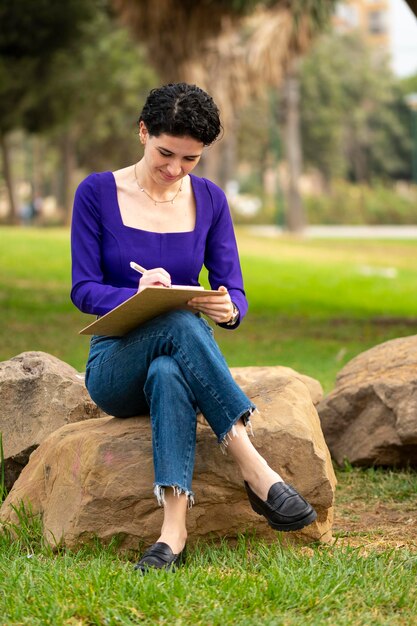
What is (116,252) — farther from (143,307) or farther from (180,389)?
(180,389)

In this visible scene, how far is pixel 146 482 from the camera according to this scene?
4.04m

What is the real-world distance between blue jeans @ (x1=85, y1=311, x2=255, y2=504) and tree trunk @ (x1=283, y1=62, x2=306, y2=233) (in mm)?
25478

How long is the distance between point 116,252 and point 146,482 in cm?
87

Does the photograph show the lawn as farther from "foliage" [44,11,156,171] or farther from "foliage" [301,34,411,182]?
"foliage" [301,34,411,182]

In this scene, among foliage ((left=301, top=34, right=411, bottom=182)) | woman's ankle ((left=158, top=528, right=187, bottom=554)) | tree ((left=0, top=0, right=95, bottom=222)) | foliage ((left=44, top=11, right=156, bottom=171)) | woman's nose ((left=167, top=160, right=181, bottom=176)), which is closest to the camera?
woman's ankle ((left=158, top=528, right=187, bottom=554))

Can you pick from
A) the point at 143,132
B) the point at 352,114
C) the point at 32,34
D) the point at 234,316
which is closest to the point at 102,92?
the point at 32,34

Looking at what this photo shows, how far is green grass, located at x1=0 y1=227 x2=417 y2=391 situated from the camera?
10.1 metres

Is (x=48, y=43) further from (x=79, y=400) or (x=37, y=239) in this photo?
(x=79, y=400)

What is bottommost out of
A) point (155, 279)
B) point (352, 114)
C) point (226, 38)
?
point (155, 279)

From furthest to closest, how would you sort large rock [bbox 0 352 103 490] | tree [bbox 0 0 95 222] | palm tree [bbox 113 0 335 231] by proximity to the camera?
palm tree [bbox 113 0 335 231]
tree [bbox 0 0 95 222]
large rock [bbox 0 352 103 490]

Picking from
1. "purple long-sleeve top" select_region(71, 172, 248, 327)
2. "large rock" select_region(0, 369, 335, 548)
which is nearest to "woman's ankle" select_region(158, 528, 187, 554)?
"large rock" select_region(0, 369, 335, 548)

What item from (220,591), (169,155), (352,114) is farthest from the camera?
(352,114)

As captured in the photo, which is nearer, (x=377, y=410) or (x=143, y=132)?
(x=143, y=132)

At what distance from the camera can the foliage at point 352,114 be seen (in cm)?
5534
